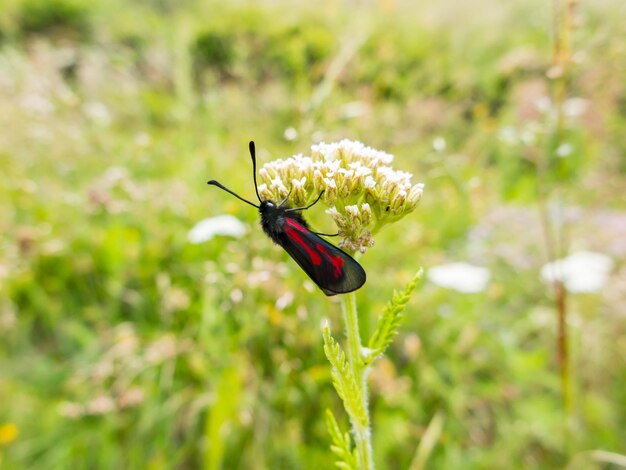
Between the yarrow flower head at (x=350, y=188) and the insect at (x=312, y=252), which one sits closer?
the insect at (x=312, y=252)

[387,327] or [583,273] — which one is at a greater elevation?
[583,273]

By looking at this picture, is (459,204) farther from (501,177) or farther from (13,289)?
(13,289)

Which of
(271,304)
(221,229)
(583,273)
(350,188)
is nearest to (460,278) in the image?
(583,273)

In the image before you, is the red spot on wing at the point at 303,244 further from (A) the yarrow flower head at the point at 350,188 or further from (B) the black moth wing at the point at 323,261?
(A) the yarrow flower head at the point at 350,188

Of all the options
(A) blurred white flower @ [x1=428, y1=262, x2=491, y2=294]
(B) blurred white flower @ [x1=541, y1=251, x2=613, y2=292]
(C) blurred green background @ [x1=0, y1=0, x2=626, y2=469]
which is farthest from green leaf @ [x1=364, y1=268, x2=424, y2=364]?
(B) blurred white flower @ [x1=541, y1=251, x2=613, y2=292]

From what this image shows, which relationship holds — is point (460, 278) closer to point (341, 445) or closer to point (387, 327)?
point (387, 327)

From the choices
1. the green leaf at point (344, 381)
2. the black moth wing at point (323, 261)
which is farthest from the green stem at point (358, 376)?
the black moth wing at point (323, 261)
